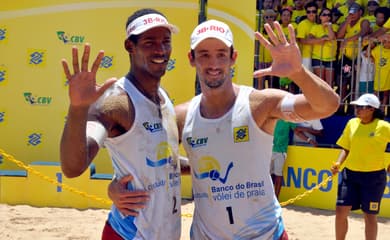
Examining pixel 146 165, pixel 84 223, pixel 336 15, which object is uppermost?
pixel 336 15

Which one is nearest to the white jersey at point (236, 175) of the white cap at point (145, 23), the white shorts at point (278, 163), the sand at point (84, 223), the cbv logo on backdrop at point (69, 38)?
the white cap at point (145, 23)

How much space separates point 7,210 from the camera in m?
7.73

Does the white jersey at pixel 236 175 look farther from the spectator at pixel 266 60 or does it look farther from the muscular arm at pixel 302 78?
the spectator at pixel 266 60

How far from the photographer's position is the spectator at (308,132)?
8663 mm

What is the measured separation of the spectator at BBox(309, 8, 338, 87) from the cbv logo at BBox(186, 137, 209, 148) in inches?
250

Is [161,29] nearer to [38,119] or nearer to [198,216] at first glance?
[198,216]

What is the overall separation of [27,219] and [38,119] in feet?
5.33

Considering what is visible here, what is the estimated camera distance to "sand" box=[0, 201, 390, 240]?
6.80 meters

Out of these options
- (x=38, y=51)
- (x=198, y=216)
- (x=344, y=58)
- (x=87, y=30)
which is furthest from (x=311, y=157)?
(x=198, y=216)

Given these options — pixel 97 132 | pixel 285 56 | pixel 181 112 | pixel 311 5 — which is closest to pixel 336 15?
pixel 311 5

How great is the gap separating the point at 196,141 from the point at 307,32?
6.66 m

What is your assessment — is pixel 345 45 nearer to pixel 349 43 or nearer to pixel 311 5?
pixel 349 43

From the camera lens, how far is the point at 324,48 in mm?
9109

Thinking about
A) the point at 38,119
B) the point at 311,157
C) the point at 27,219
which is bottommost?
the point at 27,219
